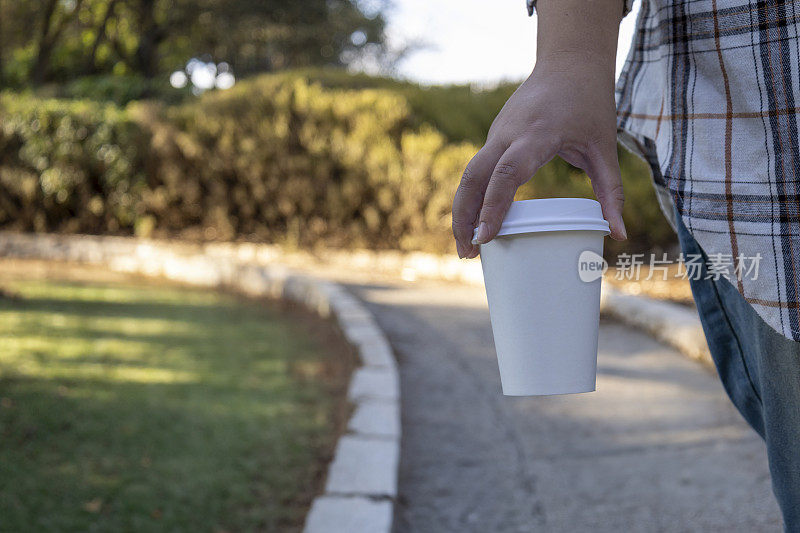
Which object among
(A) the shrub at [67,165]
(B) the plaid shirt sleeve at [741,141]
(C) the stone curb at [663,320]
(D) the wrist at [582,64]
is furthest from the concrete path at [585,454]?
(A) the shrub at [67,165]

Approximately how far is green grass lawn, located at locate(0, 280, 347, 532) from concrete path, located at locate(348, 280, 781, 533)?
1.58ft

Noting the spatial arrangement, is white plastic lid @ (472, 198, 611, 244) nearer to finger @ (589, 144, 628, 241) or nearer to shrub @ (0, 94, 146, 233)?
finger @ (589, 144, 628, 241)

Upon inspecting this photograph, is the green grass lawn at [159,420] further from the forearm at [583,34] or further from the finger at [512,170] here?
the forearm at [583,34]

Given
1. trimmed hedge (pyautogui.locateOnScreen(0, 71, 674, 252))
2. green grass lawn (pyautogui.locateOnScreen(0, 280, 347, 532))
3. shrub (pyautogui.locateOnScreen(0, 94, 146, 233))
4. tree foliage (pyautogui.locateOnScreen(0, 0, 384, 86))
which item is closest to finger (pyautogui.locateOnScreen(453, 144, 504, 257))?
green grass lawn (pyautogui.locateOnScreen(0, 280, 347, 532))

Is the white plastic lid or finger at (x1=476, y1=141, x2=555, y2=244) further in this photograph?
the white plastic lid

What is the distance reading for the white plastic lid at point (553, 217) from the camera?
3.46ft

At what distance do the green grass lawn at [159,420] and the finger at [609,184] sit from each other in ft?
5.80

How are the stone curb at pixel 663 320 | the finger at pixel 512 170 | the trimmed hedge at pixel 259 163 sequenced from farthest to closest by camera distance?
1. the trimmed hedge at pixel 259 163
2. the stone curb at pixel 663 320
3. the finger at pixel 512 170

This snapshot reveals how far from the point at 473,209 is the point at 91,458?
2.30 metres

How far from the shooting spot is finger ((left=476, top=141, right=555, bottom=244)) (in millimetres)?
946

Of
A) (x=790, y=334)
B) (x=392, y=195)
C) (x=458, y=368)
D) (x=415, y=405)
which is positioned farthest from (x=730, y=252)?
(x=392, y=195)

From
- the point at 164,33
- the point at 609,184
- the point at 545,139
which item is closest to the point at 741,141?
the point at 609,184

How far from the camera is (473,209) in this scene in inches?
40.3

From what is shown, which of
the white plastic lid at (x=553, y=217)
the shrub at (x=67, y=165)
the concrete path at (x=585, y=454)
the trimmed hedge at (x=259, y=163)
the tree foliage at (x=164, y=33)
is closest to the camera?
the white plastic lid at (x=553, y=217)
